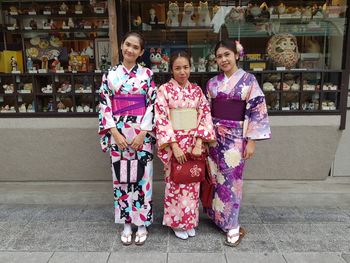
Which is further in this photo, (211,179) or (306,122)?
(306,122)

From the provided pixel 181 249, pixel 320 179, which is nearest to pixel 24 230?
pixel 181 249

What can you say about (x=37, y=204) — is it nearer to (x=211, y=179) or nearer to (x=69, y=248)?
(x=69, y=248)

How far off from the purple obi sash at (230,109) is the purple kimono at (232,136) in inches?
1.2

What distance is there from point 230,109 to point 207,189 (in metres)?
0.85

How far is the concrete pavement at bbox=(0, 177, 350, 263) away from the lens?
295cm

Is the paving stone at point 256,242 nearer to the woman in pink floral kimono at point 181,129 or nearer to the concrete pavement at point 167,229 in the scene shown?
the concrete pavement at point 167,229

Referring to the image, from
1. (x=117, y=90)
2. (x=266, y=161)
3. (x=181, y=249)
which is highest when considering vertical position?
(x=117, y=90)

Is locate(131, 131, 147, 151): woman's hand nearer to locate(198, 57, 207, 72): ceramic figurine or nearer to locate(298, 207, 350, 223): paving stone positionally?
locate(198, 57, 207, 72): ceramic figurine

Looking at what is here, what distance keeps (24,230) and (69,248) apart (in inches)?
26.8

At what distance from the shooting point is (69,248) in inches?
121

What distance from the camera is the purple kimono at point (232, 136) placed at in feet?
9.96

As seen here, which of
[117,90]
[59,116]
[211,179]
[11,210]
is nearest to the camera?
[117,90]

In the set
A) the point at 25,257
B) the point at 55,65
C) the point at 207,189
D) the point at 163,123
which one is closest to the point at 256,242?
the point at 207,189

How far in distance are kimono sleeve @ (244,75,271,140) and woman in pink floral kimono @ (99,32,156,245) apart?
0.91 metres
